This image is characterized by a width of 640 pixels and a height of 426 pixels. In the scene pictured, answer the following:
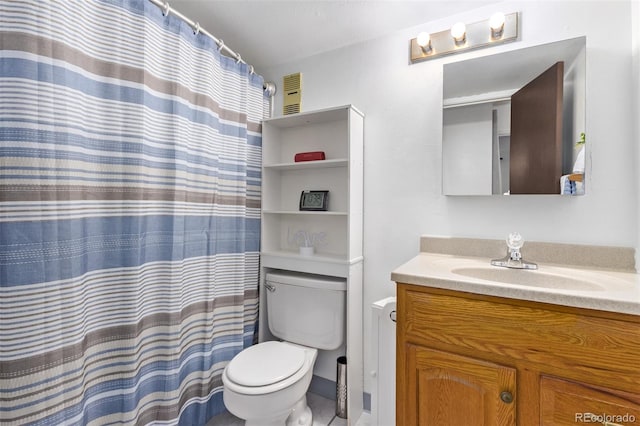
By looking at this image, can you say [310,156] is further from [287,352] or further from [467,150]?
[287,352]

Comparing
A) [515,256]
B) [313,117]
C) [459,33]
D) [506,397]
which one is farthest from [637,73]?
[313,117]

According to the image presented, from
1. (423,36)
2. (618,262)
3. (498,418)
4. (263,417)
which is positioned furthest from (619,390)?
(423,36)

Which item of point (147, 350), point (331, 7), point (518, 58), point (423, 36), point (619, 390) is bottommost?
point (147, 350)

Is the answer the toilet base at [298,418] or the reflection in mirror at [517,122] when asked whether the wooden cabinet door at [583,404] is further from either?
the toilet base at [298,418]

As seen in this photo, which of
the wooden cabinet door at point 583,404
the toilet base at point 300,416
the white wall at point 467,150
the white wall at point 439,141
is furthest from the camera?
the toilet base at point 300,416

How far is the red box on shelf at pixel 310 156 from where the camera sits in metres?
1.86

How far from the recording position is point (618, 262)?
123cm

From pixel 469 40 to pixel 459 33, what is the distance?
0.07 m

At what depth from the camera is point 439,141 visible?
160cm

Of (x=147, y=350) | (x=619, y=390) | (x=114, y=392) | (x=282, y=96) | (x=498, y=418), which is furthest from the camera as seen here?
(x=282, y=96)

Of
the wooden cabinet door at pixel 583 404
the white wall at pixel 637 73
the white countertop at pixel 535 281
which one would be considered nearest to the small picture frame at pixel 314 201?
the white countertop at pixel 535 281

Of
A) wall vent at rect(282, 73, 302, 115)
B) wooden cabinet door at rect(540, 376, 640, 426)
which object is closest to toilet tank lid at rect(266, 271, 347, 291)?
wooden cabinet door at rect(540, 376, 640, 426)

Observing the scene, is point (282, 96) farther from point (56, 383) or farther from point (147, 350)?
point (56, 383)

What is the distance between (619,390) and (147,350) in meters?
1.66
